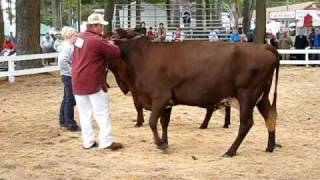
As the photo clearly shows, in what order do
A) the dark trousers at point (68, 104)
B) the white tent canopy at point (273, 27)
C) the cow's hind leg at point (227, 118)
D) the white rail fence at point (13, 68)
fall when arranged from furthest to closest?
1. the white tent canopy at point (273, 27)
2. the white rail fence at point (13, 68)
3. the cow's hind leg at point (227, 118)
4. the dark trousers at point (68, 104)

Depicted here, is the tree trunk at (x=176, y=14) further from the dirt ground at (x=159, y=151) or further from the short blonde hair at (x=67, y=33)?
the short blonde hair at (x=67, y=33)

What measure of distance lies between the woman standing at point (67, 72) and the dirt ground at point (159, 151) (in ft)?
0.76

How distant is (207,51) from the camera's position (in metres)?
8.33

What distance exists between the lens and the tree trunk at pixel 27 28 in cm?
2047

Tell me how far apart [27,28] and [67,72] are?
11.1 metres


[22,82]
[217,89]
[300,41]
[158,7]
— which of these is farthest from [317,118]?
[158,7]

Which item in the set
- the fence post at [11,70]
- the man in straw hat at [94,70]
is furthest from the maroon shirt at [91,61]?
the fence post at [11,70]

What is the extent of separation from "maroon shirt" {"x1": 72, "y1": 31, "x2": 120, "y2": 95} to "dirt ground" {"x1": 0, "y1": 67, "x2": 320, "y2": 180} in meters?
0.97

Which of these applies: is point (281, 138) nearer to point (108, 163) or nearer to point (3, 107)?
point (108, 163)

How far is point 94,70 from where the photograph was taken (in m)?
8.38

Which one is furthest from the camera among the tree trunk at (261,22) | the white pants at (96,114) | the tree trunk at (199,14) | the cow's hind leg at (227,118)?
the tree trunk at (199,14)

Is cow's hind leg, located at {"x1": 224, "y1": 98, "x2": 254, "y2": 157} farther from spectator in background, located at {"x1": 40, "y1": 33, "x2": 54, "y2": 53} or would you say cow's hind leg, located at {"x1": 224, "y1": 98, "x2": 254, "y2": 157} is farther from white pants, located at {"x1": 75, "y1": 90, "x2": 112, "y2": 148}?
spectator in background, located at {"x1": 40, "y1": 33, "x2": 54, "y2": 53}

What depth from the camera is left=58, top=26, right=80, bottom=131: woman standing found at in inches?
390

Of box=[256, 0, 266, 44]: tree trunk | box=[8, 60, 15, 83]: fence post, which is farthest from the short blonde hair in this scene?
box=[256, 0, 266, 44]: tree trunk
